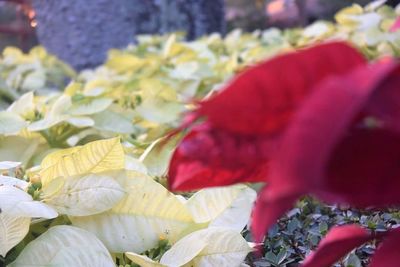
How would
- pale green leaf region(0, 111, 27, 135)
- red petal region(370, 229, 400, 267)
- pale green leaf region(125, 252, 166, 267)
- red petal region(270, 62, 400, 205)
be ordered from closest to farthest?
red petal region(270, 62, 400, 205), red petal region(370, 229, 400, 267), pale green leaf region(125, 252, 166, 267), pale green leaf region(0, 111, 27, 135)

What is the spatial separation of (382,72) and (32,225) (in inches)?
22.4

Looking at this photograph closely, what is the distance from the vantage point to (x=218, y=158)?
0.32 metres

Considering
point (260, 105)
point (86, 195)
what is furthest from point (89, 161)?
point (260, 105)

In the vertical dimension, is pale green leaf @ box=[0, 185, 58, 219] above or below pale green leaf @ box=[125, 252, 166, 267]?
above

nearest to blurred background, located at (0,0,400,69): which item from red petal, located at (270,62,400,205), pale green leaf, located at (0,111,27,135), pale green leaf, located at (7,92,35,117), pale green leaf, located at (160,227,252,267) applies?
pale green leaf, located at (7,92,35,117)

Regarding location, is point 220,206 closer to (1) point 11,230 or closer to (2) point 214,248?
(2) point 214,248

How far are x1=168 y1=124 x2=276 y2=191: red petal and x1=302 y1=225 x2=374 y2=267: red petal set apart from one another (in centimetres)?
7

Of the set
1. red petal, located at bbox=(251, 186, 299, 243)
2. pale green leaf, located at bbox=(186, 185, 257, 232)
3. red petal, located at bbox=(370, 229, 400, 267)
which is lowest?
pale green leaf, located at bbox=(186, 185, 257, 232)

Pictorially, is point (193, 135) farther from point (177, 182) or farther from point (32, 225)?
point (32, 225)

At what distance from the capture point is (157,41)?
107 inches

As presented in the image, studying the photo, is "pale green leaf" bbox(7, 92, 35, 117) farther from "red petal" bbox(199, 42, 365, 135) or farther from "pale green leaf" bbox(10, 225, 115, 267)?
"red petal" bbox(199, 42, 365, 135)

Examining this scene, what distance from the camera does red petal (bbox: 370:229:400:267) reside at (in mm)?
395

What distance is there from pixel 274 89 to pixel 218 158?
0.05 m

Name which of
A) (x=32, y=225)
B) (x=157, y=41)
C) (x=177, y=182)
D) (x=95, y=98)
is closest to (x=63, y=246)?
(x=32, y=225)
